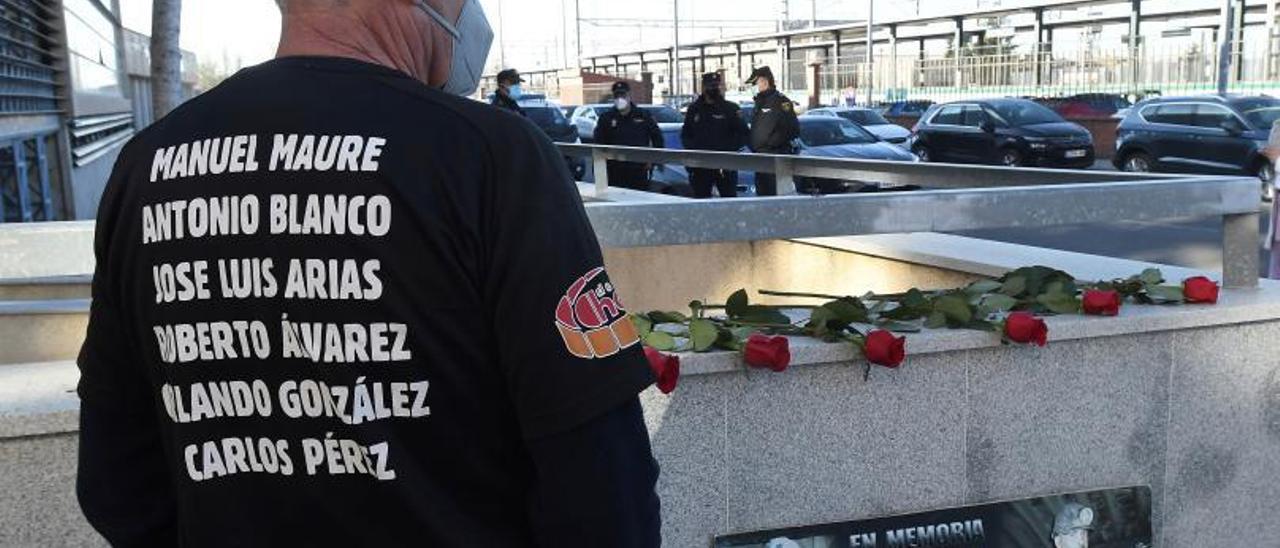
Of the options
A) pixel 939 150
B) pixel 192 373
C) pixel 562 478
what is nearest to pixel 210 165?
pixel 192 373

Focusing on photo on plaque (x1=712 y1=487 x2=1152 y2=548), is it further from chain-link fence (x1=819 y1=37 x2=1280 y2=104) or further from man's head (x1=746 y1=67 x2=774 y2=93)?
chain-link fence (x1=819 y1=37 x2=1280 y2=104)

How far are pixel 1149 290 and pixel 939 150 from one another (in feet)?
72.3

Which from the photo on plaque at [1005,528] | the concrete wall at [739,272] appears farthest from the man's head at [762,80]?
the photo on plaque at [1005,528]

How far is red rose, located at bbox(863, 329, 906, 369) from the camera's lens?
2631 mm

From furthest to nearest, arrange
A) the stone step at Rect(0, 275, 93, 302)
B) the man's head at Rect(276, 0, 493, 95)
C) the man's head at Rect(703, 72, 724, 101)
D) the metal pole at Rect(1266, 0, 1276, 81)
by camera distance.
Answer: the metal pole at Rect(1266, 0, 1276, 81) < the man's head at Rect(703, 72, 724, 101) < the stone step at Rect(0, 275, 93, 302) < the man's head at Rect(276, 0, 493, 95)

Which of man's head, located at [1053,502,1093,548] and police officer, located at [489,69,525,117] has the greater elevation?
police officer, located at [489,69,525,117]

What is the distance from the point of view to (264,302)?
1.39m

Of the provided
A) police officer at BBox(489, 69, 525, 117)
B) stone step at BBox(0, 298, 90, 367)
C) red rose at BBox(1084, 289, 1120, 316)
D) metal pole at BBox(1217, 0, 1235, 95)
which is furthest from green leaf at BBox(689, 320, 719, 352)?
metal pole at BBox(1217, 0, 1235, 95)

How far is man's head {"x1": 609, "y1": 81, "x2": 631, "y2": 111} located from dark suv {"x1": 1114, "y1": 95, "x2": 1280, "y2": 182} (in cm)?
1085

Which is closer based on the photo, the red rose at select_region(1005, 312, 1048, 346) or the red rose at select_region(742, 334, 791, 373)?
the red rose at select_region(742, 334, 791, 373)

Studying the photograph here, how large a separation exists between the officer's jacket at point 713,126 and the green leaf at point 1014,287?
9433mm

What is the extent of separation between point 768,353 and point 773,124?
34.3 ft

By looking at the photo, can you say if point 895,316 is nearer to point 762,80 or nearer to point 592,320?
point 592,320

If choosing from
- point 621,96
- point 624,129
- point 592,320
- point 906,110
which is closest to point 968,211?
point 592,320
